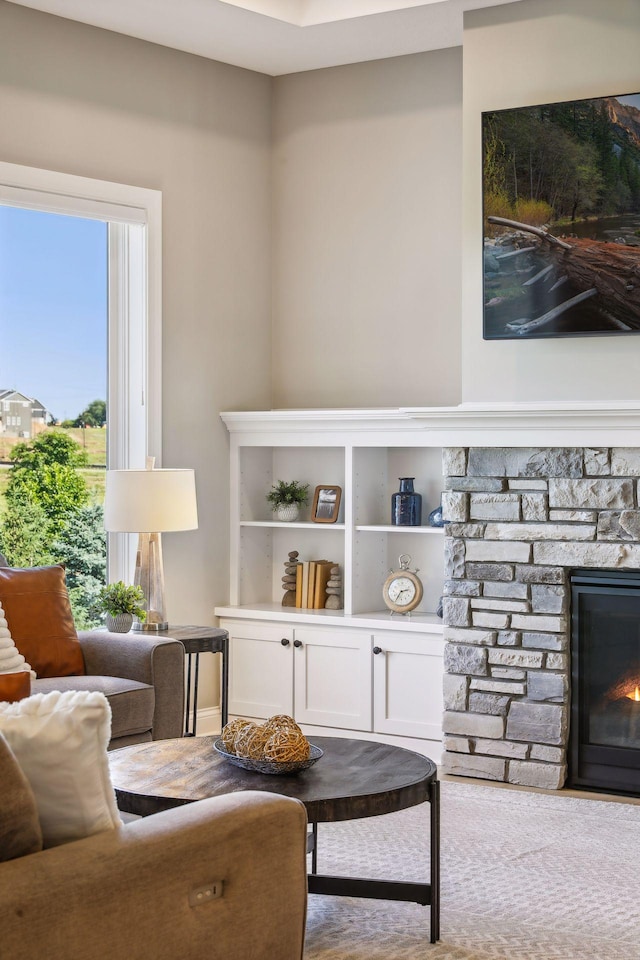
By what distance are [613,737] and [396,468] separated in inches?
63.0

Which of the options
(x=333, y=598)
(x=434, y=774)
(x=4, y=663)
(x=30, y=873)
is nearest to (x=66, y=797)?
(x=30, y=873)

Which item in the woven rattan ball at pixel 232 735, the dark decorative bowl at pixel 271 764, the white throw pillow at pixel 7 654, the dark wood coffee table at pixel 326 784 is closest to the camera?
the dark wood coffee table at pixel 326 784

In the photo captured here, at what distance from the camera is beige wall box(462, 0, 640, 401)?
13.8 ft

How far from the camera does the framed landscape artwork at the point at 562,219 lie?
410cm

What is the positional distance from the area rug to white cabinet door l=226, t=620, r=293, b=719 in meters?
1.08

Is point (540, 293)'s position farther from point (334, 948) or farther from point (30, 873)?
point (30, 873)

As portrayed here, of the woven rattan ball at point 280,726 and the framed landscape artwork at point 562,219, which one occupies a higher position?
the framed landscape artwork at point 562,219

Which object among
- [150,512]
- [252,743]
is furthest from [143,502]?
[252,743]

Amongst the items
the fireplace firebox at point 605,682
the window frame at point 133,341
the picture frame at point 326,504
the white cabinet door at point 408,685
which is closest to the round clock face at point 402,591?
the white cabinet door at point 408,685

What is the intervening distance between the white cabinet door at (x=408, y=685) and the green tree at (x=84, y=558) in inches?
49.2

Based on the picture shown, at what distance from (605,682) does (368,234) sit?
2.36 metres

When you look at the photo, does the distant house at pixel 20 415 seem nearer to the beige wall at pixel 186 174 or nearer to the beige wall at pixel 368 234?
the beige wall at pixel 186 174

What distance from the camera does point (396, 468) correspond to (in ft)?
17.3

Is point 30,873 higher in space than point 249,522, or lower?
lower
